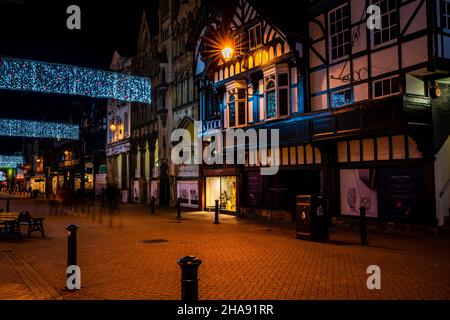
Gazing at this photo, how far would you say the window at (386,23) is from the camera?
47.8 feet

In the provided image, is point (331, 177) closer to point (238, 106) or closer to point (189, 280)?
point (238, 106)

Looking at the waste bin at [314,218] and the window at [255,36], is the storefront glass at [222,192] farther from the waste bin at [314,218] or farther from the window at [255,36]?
the waste bin at [314,218]

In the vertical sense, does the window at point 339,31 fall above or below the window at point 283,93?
above

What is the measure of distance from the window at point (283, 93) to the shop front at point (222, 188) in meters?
5.18

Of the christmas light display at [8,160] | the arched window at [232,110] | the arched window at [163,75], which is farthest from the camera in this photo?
the christmas light display at [8,160]

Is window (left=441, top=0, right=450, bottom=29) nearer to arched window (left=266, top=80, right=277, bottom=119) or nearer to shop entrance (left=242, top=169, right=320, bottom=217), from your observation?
arched window (left=266, top=80, right=277, bottom=119)

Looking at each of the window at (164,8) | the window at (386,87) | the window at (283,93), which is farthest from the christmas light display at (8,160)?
the window at (386,87)

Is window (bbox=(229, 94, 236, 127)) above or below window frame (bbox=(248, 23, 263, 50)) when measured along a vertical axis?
below

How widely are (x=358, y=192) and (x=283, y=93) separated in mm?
5997

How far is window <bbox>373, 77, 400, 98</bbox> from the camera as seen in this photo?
47.5ft

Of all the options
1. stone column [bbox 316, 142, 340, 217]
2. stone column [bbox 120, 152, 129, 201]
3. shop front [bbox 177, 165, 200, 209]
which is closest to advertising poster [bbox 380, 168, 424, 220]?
stone column [bbox 316, 142, 340, 217]

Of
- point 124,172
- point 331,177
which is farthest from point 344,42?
point 124,172

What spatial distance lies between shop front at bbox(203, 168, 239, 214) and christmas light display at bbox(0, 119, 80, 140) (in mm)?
16182
